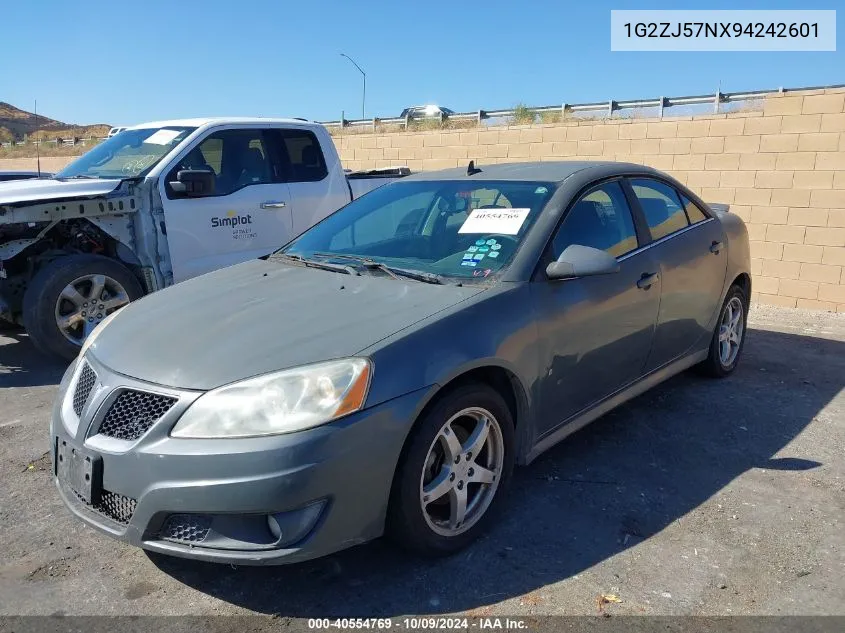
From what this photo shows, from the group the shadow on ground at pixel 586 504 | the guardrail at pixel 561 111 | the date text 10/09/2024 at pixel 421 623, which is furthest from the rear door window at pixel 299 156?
the guardrail at pixel 561 111

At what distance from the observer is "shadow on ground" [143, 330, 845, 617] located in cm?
274

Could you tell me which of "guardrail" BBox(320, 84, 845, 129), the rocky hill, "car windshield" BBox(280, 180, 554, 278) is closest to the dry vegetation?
the rocky hill

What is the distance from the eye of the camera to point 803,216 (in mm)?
7930

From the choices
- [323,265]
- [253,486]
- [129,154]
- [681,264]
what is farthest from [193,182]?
[253,486]

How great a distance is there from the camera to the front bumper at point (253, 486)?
2.37 m

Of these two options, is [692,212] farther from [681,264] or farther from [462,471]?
[462,471]

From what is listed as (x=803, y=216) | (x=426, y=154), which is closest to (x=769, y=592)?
(x=803, y=216)

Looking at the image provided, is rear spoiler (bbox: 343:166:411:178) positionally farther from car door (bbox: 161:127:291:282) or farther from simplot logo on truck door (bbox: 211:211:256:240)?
simplot logo on truck door (bbox: 211:211:256:240)

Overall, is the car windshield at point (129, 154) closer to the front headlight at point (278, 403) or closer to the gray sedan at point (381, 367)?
the gray sedan at point (381, 367)

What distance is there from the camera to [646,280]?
398 centimetres

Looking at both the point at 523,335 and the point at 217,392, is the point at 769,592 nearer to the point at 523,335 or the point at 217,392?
the point at 523,335

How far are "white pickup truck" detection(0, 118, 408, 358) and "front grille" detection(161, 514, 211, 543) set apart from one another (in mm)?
3648

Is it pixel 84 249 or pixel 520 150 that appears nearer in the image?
pixel 84 249

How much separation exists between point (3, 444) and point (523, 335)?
10.6ft
